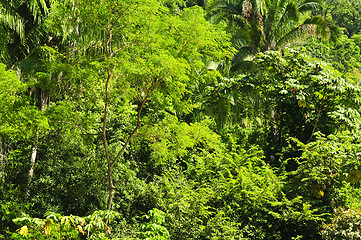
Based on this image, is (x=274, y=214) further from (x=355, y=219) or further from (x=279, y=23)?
(x=279, y=23)

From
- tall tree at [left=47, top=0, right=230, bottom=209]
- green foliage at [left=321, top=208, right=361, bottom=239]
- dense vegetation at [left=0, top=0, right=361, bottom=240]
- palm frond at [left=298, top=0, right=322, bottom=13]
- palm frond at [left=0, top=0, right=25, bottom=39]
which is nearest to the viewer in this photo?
tall tree at [left=47, top=0, right=230, bottom=209]

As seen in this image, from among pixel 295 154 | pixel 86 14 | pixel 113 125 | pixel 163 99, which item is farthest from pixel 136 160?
pixel 86 14

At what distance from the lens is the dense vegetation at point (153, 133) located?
7.04m

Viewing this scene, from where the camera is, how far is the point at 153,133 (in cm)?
798

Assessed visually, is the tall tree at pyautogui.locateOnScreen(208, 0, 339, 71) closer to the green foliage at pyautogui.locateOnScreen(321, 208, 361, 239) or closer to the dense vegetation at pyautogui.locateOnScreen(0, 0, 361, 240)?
the dense vegetation at pyautogui.locateOnScreen(0, 0, 361, 240)

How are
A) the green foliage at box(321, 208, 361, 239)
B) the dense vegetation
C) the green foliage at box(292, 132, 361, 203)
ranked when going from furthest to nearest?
the green foliage at box(292, 132, 361, 203) < the green foliage at box(321, 208, 361, 239) < the dense vegetation

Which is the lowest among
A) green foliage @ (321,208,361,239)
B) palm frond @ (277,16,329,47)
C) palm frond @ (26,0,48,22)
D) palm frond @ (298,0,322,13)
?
green foliage @ (321,208,361,239)

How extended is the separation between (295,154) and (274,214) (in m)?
3.02

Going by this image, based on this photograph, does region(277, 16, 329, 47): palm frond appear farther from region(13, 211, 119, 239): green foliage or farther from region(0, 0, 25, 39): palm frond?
region(13, 211, 119, 239): green foliage

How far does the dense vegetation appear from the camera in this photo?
704 centimetres

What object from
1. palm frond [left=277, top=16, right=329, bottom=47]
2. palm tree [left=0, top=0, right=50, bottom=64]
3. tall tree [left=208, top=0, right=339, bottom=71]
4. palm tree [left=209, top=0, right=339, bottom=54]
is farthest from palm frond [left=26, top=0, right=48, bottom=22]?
palm frond [left=277, top=16, right=329, bottom=47]

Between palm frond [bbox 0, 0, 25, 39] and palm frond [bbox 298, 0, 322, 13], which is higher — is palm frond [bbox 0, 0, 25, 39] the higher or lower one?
the lower one

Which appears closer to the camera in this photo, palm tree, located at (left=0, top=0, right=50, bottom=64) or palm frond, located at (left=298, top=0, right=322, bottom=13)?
palm tree, located at (left=0, top=0, right=50, bottom=64)

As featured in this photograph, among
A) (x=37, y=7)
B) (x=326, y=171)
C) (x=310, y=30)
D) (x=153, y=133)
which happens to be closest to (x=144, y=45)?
(x=153, y=133)
